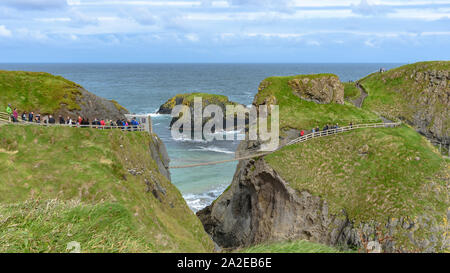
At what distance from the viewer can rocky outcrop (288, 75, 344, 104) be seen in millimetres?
51291

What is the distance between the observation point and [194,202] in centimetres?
5328

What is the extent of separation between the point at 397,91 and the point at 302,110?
31965mm

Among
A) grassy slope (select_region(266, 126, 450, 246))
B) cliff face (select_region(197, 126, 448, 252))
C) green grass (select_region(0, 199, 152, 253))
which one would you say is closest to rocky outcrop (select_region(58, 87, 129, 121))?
cliff face (select_region(197, 126, 448, 252))

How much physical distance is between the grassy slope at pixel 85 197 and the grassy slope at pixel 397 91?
54.0 metres

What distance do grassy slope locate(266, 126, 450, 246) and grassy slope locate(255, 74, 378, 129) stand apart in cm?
544

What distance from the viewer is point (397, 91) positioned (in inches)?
2653

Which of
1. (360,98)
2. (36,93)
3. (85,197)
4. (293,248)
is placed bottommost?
(85,197)

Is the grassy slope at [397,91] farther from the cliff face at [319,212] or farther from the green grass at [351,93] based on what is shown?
the cliff face at [319,212]

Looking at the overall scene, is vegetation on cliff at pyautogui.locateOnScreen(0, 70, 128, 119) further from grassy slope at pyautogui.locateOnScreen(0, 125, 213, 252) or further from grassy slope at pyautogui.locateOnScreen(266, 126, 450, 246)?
grassy slope at pyautogui.locateOnScreen(266, 126, 450, 246)

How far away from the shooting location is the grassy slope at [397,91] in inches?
2525

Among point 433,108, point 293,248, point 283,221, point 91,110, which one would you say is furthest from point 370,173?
point 433,108

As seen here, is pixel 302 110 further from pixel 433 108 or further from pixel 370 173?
pixel 433 108

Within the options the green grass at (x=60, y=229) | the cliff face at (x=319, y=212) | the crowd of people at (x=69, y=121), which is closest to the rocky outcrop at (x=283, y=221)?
the cliff face at (x=319, y=212)
